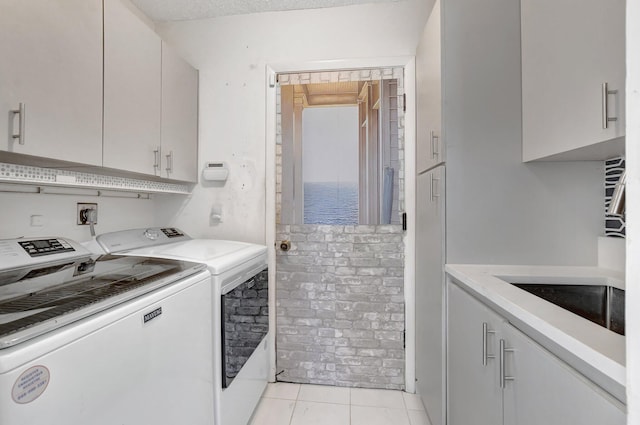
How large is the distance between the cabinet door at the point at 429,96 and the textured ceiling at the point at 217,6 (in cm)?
63

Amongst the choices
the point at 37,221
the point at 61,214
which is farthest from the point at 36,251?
the point at 61,214

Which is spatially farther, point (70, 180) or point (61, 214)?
point (61, 214)

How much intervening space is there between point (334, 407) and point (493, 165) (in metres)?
1.70

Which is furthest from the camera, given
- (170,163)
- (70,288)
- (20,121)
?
(170,163)

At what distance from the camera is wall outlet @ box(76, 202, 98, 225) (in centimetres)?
169

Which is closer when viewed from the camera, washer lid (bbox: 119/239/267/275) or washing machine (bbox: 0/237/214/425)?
washing machine (bbox: 0/237/214/425)

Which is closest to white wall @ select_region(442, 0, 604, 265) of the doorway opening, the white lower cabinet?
the white lower cabinet

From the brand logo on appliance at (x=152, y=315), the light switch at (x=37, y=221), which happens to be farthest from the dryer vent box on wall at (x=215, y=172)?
the brand logo on appliance at (x=152, y=315)

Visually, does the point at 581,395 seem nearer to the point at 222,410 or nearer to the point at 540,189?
the point at 540,189

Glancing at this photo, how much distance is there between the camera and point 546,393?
755 mm

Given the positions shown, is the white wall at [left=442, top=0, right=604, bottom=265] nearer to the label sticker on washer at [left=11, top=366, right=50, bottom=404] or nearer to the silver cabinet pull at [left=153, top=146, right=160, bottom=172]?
the label sticker on washer at [left=11, top=366, right=50, bottom=404]

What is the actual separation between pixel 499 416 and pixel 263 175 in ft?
6.05

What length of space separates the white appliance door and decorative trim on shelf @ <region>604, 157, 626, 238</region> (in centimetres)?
179
